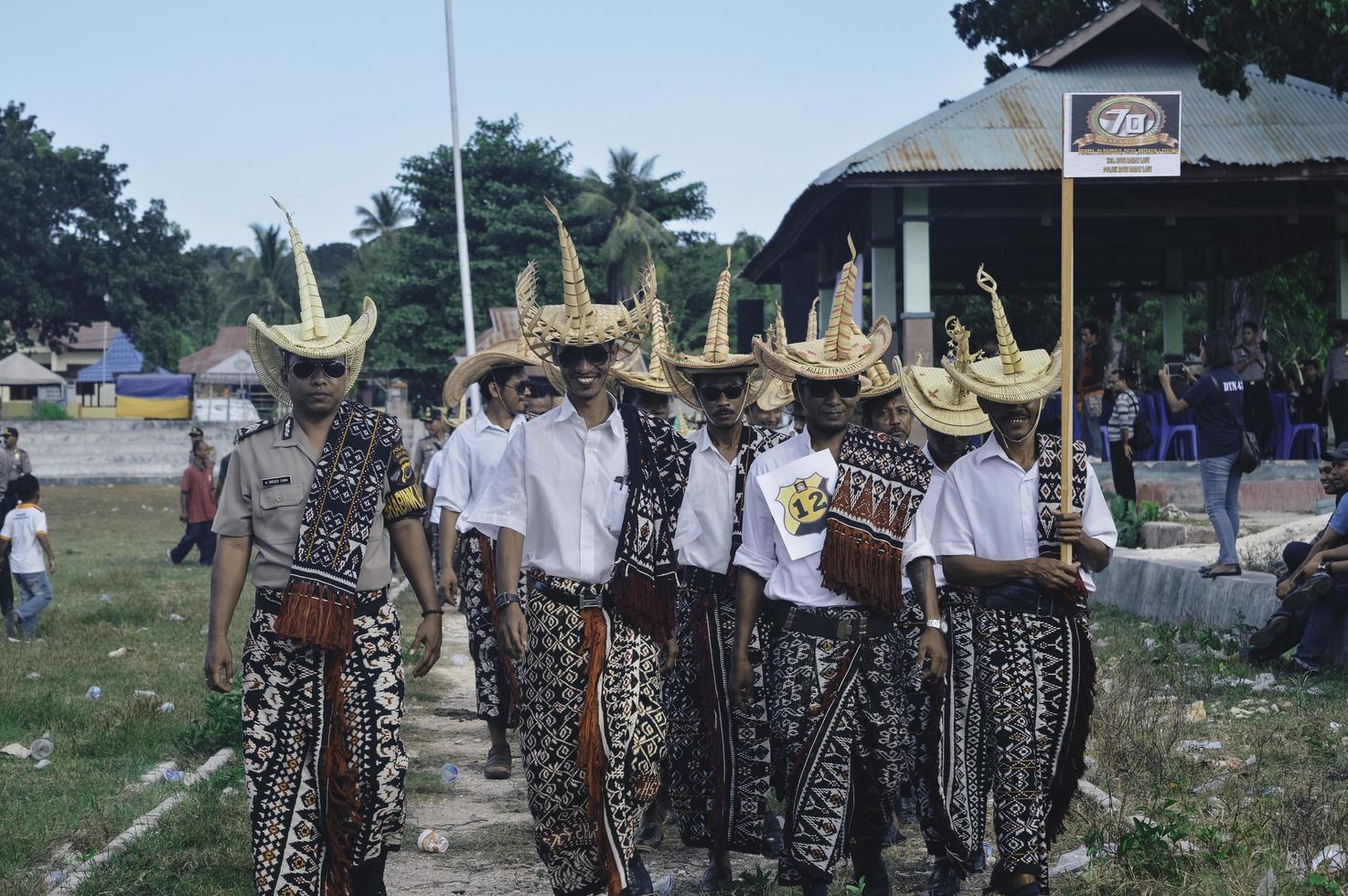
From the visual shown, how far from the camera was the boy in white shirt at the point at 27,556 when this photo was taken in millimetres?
13242

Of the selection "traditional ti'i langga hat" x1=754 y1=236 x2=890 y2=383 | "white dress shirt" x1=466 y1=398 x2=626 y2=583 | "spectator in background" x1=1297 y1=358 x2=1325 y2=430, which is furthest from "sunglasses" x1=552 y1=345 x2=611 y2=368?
"spectator in background" x1=1297 y1=358 x2=1325 y2=430

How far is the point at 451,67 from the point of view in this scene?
91.2ft

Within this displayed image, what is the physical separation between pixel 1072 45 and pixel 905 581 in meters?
15.0

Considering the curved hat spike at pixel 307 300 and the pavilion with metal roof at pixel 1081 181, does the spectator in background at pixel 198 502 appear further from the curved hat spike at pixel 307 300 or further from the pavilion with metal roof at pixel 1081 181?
the curved hat spike at pixel 307 300

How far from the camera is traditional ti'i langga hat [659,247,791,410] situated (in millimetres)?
6488

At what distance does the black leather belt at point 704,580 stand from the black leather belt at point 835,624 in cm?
75

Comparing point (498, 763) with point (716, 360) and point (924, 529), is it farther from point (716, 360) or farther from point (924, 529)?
point (924, 529)

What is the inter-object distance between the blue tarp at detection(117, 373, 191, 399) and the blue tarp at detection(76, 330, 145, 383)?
363 inches

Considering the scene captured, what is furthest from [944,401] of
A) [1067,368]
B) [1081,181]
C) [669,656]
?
[1081,181]

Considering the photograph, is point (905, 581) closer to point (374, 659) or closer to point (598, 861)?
point (598, 861)

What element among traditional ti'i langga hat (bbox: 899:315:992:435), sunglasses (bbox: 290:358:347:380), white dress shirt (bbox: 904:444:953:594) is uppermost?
sunglasses (bbox: 290:358:347:380)

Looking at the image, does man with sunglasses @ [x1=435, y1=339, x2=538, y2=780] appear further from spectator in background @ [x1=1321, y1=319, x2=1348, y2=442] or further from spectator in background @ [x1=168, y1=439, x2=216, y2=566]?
spectator in background @ [x1=168, y1=439, x2=216, y2=566]

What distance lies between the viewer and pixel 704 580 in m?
6.28

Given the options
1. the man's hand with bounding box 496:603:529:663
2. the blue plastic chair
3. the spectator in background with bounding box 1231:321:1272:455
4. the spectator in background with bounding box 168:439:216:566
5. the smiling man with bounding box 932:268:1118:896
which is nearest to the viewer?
the man's hand with bounding box 496:603:529:663
